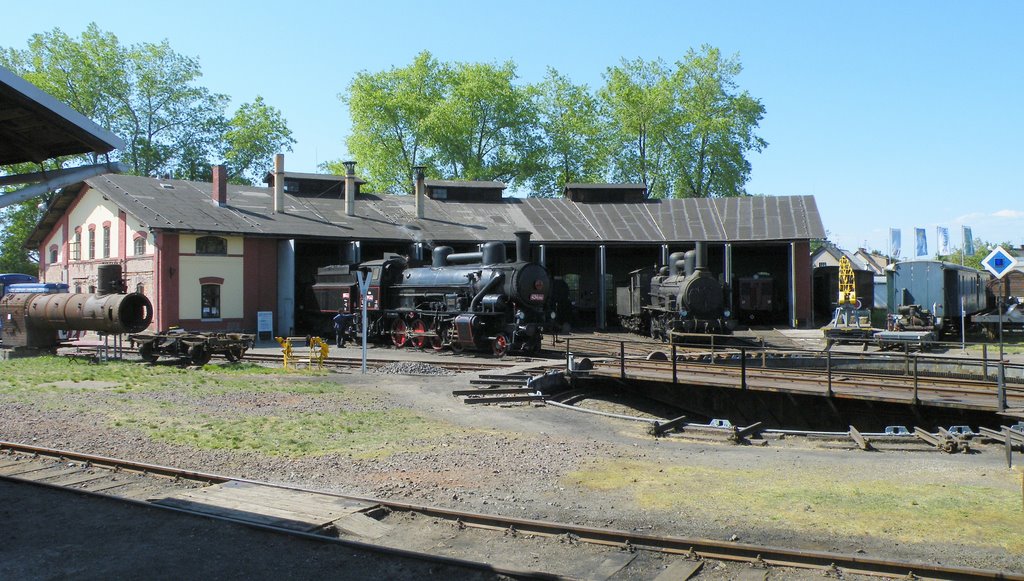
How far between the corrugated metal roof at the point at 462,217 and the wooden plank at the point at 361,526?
24.5 meters

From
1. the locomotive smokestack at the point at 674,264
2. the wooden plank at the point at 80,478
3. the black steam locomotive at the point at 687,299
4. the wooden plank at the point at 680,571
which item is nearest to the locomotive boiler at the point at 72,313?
the wooden plank at the point at 80,478

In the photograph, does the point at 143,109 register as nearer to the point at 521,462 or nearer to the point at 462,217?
the point at 462,217

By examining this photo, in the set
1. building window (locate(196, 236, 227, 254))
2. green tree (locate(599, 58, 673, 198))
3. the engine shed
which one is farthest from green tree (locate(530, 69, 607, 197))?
building window (locate(196, 236, 227, 254))

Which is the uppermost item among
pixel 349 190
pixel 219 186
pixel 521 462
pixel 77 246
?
pixel 349 190

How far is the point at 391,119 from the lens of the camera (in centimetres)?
5481

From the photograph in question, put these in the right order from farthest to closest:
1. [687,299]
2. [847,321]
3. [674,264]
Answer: [674,264] → [847,321] → [687,299]

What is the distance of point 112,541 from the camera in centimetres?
702

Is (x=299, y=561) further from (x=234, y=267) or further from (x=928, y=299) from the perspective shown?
(x=928, y=299)

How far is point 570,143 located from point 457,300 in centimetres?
3521

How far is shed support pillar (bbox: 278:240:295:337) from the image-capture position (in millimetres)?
31844

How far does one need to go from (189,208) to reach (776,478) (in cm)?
2830

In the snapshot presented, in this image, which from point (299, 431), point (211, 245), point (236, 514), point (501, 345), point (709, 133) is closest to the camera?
point (236, 514)

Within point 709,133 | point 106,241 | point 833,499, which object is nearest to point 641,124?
point 709,133

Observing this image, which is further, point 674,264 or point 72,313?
point 674,264
